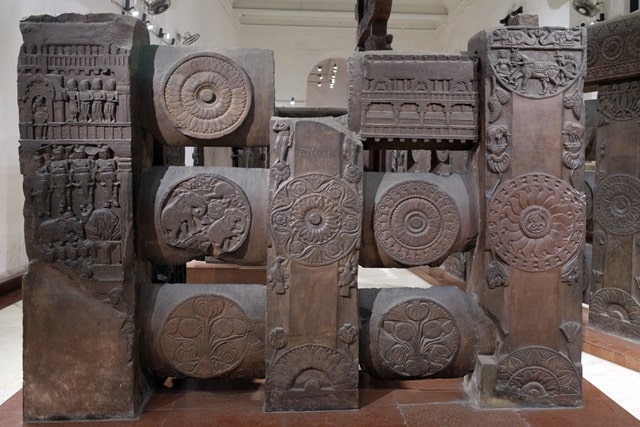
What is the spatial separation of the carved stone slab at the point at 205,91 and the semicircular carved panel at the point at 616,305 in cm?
360

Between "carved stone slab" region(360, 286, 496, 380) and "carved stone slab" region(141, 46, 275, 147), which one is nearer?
"carved stone slab" region(141, 46, 275, 147)

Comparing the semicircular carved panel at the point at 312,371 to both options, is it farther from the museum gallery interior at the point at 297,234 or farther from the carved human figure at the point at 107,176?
the carved human figure at the point at 107,176

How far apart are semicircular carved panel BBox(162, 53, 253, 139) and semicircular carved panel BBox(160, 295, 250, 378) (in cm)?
91

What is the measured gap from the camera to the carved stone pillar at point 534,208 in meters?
2.53

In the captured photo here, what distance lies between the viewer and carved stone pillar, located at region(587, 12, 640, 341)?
4.13 meters

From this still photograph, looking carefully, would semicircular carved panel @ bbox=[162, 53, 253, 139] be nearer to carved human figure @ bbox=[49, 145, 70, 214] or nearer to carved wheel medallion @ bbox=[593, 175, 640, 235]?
carved human figure @ bbox=[49, 145, 70, 214]

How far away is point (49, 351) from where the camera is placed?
7.86ft

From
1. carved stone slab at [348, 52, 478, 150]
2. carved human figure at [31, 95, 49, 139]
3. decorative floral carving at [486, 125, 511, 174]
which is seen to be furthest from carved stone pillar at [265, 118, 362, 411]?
carved human figure at [31, 95, 49, 139]

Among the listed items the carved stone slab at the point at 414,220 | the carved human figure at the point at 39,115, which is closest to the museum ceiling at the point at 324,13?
the carved stone slab at the point at 414,220

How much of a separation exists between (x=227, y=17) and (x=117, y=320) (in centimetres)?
1219

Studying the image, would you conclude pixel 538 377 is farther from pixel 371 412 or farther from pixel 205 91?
pixel 205 91

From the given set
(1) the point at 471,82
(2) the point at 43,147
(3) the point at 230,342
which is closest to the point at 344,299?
(3) the point at 230,342

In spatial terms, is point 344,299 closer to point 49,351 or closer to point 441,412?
point 441,412

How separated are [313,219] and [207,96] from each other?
86 cm
